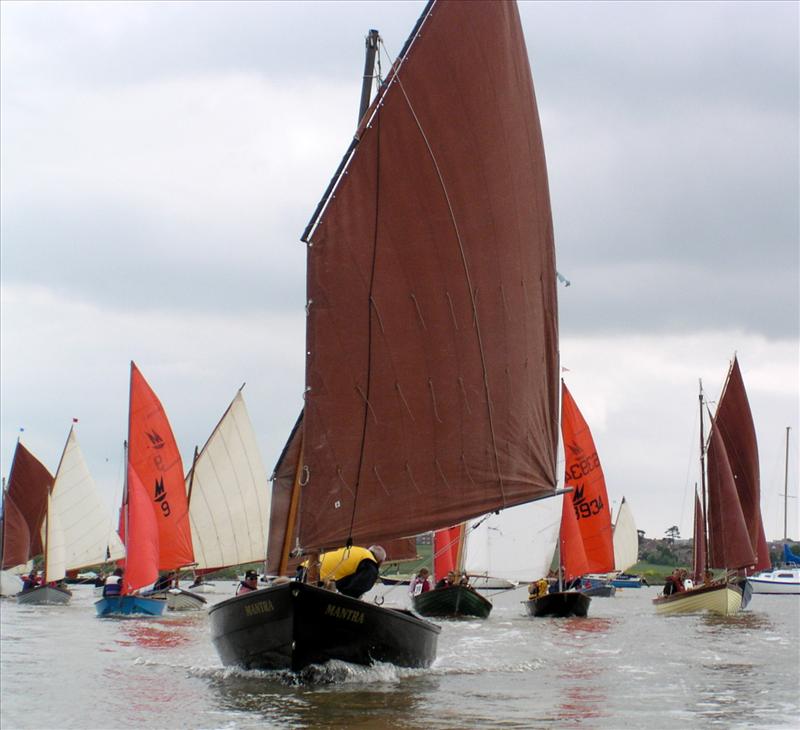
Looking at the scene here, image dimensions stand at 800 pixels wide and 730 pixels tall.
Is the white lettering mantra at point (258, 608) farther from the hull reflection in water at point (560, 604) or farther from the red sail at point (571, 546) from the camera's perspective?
the red sail at point (571, 546)

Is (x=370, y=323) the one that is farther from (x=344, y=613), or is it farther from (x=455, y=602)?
(x=455, y=602)

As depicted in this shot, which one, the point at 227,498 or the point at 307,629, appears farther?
the point at 227,498

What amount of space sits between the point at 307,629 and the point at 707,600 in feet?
118


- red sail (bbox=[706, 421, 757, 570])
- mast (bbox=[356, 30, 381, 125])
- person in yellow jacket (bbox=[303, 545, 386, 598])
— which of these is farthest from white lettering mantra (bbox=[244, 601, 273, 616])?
red sail (bbox=[706, 421, 757, 570])

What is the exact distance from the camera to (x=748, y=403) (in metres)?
62.4

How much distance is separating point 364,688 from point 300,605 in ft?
5.84

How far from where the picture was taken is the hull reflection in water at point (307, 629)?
2133 centimetres

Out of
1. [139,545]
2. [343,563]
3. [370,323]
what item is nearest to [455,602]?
[139,545]

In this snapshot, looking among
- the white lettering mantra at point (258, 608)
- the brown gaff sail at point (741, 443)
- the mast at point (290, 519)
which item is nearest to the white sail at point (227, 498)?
the brown gaff sail at point (741, 443)

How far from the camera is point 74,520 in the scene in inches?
2734

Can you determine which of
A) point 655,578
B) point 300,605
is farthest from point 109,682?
point 655,578

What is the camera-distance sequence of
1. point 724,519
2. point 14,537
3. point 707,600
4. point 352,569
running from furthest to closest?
1. point 14,537
2. point 724,519
3. point 707,600
4. point 352,569

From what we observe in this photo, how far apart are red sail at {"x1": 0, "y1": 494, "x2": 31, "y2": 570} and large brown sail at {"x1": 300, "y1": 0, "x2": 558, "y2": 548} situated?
58.1 m

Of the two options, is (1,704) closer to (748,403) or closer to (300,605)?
(300,605)
